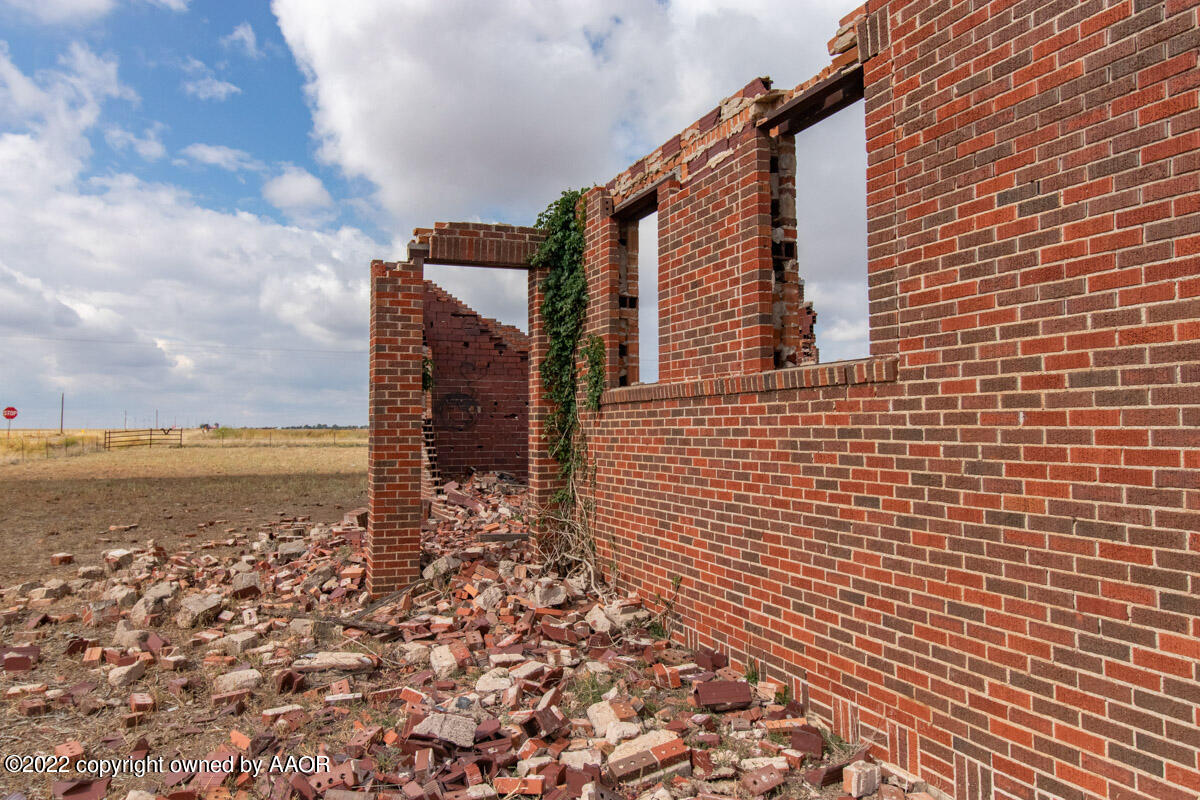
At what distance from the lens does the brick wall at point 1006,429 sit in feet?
8.69

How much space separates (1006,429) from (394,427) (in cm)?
620

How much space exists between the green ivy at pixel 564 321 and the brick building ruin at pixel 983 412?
8.09 feet

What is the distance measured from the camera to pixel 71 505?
1548cm

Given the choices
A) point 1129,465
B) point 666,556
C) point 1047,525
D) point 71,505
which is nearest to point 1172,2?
point 1129,465

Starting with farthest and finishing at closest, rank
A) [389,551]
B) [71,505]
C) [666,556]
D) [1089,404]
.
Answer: [71,505]
[389,551]
[666,556]
[1089,404]

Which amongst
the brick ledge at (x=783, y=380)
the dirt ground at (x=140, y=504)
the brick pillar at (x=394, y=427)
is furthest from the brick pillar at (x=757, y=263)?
the dirt ground at (x=140, y=504)

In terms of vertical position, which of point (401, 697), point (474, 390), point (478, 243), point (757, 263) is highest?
point (478, 243)

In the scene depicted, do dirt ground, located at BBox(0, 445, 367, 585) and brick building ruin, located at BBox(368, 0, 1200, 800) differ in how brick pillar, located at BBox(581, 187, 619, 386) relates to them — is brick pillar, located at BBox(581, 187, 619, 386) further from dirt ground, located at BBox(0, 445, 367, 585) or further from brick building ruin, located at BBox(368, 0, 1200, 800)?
dirt ground, located at BBox(0, 445, 367, 585)

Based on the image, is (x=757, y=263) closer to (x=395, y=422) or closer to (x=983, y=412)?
(x=983, y=412)

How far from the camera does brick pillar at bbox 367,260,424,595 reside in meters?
7.63

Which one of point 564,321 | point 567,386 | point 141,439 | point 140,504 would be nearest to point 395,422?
point 567,386

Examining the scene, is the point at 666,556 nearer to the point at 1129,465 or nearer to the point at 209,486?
the point at 1129,465

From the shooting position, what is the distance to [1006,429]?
318 centimetres

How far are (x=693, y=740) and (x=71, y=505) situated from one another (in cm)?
1693
